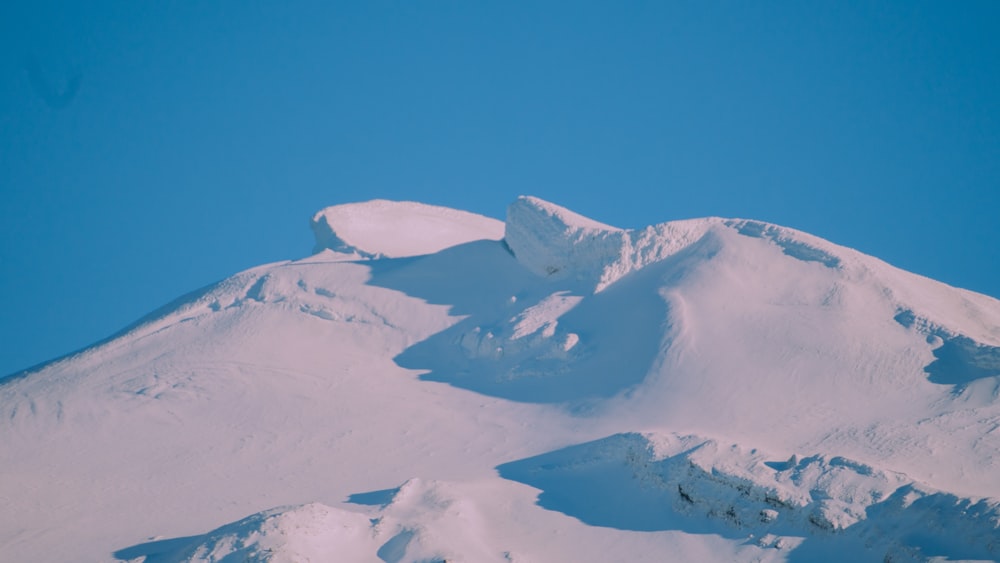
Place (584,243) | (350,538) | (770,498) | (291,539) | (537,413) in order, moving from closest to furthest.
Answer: (291,539), (350,538), (770,498), (537,413), (584,243)

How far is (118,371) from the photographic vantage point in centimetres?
2686

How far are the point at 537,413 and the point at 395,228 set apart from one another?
52.3 ft

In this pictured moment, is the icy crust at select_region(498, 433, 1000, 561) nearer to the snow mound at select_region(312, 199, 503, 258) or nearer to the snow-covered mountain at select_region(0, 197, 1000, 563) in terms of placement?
the snow-covered mountain at select_region(0, 197, 1000, 563)

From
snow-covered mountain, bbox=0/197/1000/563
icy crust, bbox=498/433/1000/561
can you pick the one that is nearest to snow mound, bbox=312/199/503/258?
snow-covered mountain, bbox=0/197/1000/563

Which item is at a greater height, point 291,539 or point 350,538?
point 291,539

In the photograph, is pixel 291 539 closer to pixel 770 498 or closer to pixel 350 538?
pixel 350 538

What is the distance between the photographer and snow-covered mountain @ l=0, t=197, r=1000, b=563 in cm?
1712

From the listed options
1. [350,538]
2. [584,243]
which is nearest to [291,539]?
[350,538]

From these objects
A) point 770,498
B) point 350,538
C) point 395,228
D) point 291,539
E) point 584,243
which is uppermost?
point 395,228

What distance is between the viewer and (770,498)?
17109 millimetres

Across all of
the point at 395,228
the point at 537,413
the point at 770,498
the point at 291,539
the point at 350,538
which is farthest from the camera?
the point at 395,228

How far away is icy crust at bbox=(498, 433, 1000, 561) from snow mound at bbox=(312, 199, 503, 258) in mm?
15361

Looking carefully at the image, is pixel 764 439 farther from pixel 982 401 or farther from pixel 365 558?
pixel 365 558

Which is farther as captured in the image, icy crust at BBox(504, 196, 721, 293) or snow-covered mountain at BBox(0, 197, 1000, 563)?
icy crust at BBox(504, 196, 721, 293)
